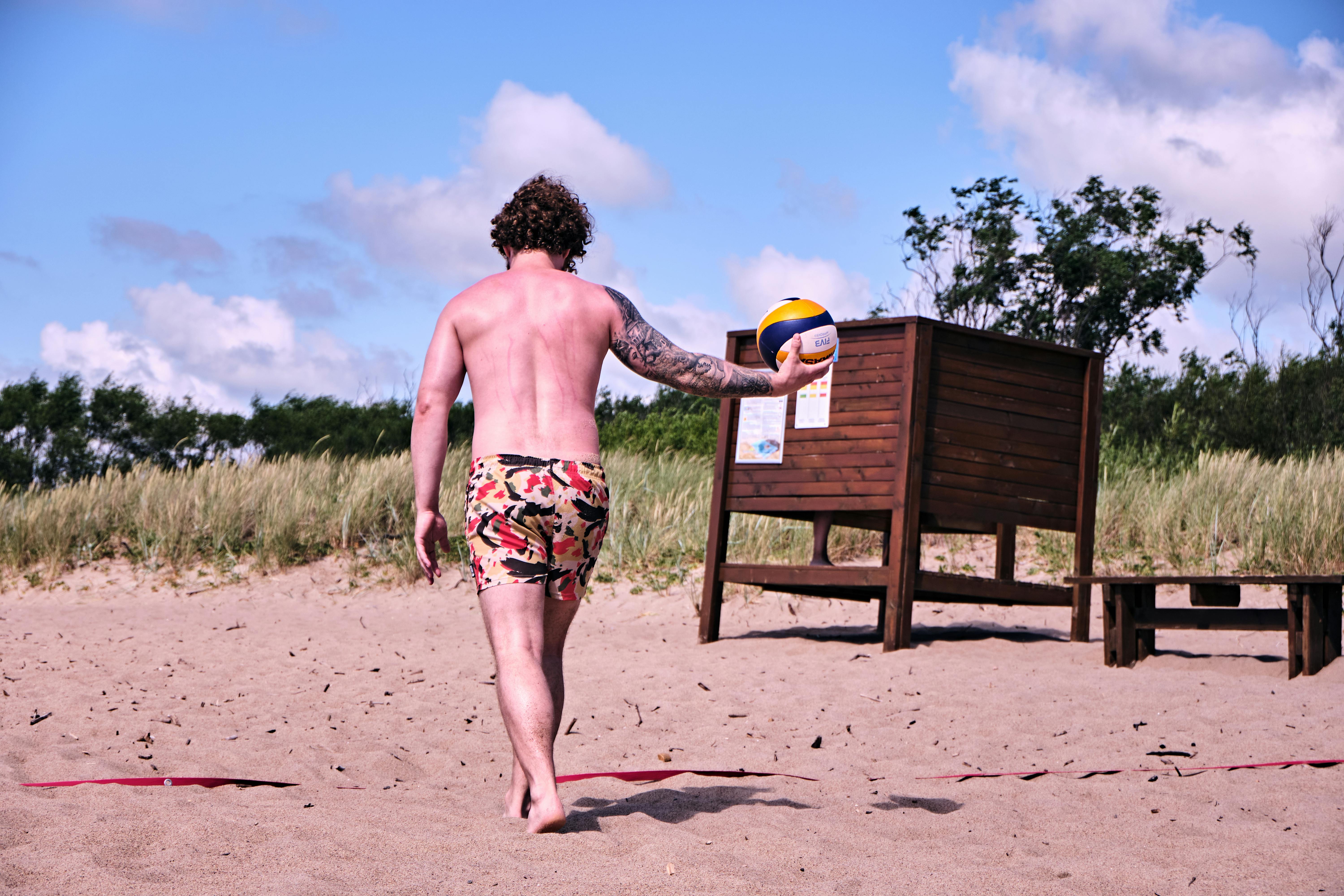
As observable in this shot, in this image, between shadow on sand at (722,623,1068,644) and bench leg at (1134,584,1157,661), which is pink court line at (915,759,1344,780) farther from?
shadow on sand at (722,623,1068,644)

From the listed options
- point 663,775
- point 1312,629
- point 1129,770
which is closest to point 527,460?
point 663,775

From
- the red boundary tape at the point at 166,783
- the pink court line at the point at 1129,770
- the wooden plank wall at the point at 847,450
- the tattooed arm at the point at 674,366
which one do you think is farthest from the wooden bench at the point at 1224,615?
the red boundary tape at the point at 166,783

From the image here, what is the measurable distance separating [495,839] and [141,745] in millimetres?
2667

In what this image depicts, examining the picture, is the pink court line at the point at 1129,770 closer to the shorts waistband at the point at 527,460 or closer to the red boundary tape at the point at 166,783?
the shorts waistband at the point at 527,460

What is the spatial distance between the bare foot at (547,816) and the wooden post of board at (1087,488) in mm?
5958

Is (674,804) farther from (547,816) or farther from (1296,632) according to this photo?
(1296,632)

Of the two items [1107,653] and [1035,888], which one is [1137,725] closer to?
[1107,653]

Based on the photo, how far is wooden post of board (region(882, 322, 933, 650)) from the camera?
7.64m

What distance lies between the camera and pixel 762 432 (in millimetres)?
8375

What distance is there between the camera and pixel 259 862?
9.73 ft

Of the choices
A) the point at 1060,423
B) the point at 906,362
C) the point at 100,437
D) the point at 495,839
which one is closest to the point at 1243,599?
the point at 1060,423

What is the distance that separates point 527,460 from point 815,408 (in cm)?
503

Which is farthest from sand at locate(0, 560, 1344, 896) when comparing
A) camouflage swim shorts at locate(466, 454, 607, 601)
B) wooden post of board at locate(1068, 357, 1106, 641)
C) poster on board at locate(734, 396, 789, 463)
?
poster on board at locate(734, 396, 789, 463)

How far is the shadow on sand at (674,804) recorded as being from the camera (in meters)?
3.84
